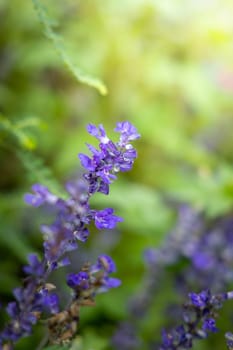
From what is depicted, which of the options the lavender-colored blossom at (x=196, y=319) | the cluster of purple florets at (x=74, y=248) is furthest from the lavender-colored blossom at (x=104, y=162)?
the lavender-colored blossom at (x=196, y=319)

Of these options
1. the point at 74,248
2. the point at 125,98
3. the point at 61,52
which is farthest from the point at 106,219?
the point at 125,98

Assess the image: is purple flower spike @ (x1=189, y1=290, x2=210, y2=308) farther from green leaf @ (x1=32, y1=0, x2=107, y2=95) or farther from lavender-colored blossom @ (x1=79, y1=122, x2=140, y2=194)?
green leaf @ (x1=32, y1=0, x2=107, y2=95)

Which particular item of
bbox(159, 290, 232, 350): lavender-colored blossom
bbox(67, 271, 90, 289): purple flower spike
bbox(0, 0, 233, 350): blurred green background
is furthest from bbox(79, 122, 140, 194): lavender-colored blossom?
bbox(0, 0, 233, 350): blurred green background

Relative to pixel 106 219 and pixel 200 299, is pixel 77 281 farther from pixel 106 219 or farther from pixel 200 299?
pixel 200 299

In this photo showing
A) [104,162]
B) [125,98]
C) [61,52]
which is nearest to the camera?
[104,162]

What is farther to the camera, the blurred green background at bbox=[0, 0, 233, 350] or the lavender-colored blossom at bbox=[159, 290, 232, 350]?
the blurred green background at bbox=[0, 0, 233, 350]

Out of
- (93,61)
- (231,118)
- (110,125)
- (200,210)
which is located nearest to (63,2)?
(93,61)

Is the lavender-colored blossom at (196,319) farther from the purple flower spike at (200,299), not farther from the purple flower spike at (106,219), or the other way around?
the purple flower spike at (106,219)

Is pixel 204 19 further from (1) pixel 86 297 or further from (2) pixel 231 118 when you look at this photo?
(1) pixel 86 297
